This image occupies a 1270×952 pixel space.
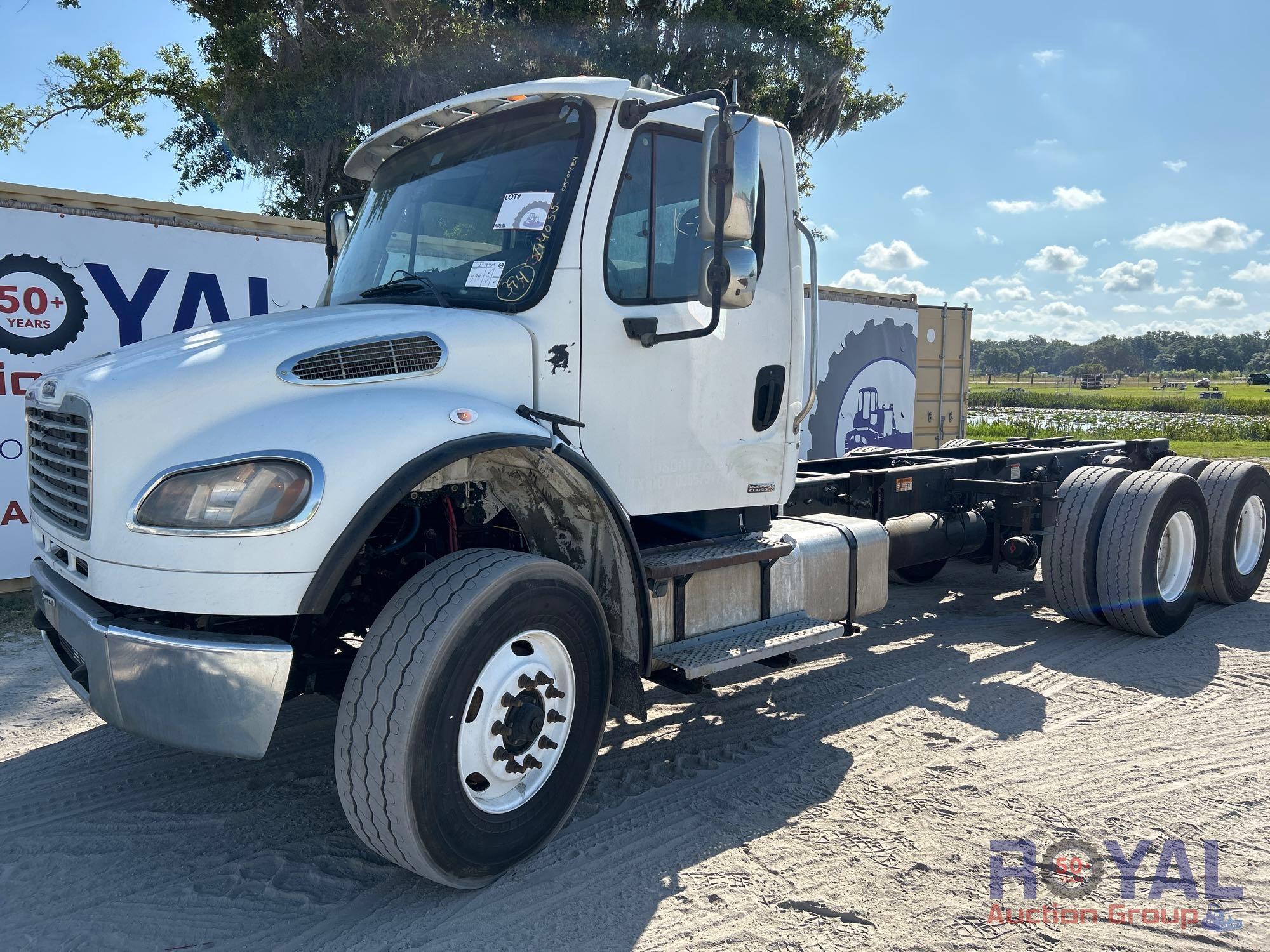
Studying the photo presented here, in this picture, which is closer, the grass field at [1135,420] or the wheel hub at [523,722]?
the wheel hub at [523,722]

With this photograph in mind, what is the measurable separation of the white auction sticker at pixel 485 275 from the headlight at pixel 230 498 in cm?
120

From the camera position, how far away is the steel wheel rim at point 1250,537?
732cm

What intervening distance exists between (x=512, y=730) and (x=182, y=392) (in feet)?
4.86

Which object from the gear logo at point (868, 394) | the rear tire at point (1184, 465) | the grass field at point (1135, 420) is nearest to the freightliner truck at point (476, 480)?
the rear tire at point (1184, 465)

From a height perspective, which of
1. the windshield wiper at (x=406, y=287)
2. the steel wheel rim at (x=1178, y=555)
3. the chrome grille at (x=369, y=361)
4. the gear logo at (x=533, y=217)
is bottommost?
the steel wheel rim at (x=1178, y=555)

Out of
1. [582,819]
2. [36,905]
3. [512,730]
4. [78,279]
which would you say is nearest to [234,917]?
[36,905]

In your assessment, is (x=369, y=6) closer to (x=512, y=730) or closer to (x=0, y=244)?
(x=0, y=244)

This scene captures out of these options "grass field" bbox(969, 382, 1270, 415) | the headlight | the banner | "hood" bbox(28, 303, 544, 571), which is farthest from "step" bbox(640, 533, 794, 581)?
"grass field" bbox(969, 382, 1270, 415)

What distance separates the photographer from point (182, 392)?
2828mm

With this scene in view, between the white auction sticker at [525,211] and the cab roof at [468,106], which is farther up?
the cab roof at [468,106]

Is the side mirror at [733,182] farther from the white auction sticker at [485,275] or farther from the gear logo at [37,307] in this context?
the gear logo at [37,307]

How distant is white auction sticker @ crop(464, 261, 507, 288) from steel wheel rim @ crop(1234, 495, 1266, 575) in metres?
6.51

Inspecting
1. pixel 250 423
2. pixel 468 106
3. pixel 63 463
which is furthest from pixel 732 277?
pixel 63 463

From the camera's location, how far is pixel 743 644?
13.4 feet
